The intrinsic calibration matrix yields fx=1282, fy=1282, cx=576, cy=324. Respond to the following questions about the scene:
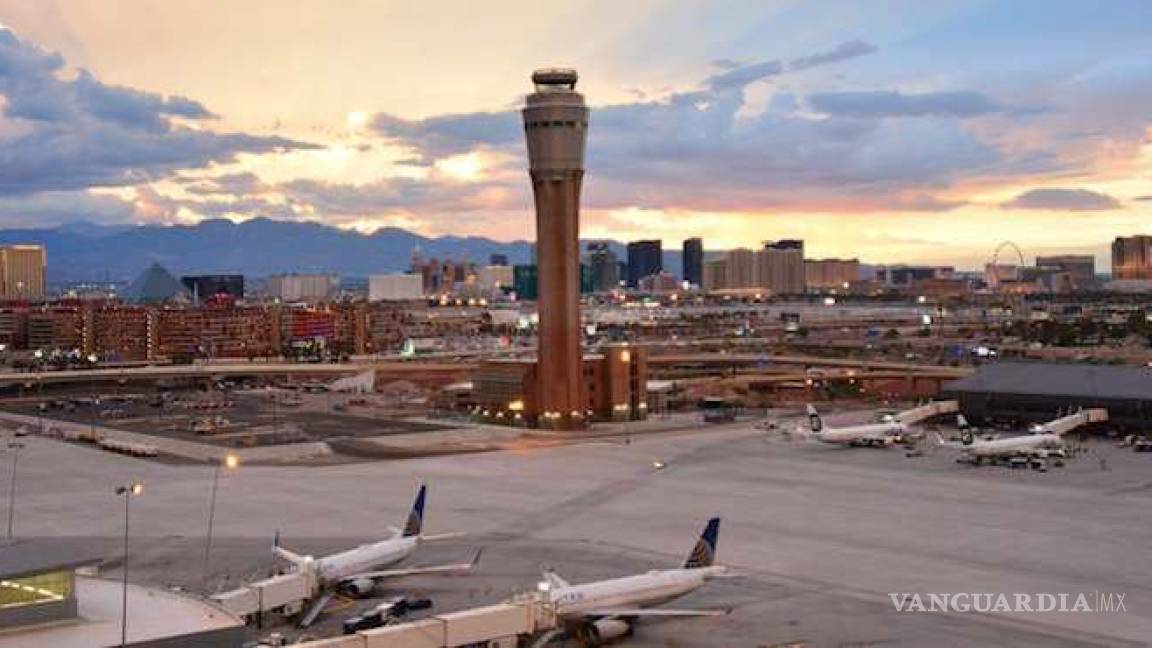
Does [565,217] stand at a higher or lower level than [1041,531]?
higher

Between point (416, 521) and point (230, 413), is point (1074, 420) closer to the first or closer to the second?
point (416, 521)

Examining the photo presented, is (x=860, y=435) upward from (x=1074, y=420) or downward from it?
downward

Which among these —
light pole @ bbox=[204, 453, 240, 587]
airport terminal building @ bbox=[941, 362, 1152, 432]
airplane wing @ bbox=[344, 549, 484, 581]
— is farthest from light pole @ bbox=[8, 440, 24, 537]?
airport terminal building @ bbox=[941, 362, 1152, 432]

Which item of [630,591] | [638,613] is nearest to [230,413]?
[630,591]

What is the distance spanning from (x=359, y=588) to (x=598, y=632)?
493 inches

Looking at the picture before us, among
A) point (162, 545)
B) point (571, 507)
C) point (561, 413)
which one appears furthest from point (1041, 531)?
point (561, 413)

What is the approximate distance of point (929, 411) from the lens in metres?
126

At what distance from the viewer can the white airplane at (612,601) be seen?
47906mm

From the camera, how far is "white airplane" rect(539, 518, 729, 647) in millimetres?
47906

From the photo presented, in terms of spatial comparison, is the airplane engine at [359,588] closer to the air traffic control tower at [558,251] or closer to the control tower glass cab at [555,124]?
the air traffic control tower at [558,251]

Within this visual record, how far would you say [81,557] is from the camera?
124ft

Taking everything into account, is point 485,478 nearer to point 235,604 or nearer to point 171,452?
point 171,452

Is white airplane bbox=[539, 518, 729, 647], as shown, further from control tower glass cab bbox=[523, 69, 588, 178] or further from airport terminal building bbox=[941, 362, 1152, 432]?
control tower glass cab bbox=[523, 69, 588, 178]

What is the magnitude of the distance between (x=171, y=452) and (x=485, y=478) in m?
34.2
